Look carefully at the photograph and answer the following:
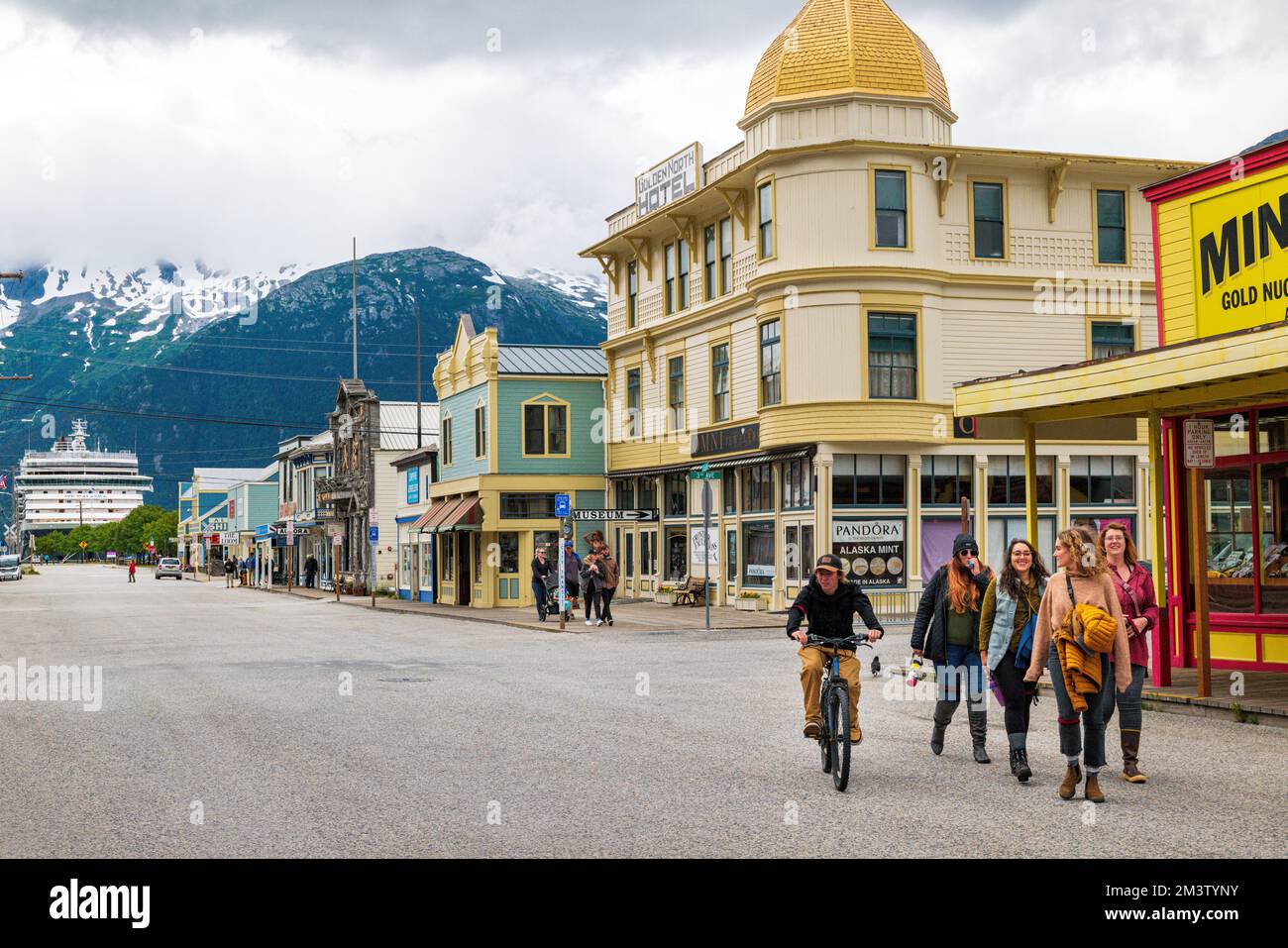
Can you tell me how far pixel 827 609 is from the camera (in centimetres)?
1098

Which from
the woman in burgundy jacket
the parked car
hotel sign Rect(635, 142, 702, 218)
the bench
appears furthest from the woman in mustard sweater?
the parked car

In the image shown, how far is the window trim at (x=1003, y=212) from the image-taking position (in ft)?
110

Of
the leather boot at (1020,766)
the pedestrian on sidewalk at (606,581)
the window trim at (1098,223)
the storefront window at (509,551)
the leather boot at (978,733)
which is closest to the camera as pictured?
the leather boot at (1020,766)

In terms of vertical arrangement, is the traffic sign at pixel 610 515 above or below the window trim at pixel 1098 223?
below

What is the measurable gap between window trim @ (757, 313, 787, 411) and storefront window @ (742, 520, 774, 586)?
2959mm

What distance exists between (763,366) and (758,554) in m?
4.57

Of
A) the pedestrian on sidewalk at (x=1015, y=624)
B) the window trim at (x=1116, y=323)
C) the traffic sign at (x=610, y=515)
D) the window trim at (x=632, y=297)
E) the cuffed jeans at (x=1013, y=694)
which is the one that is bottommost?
the cuffed jeans at (x=1013, y=694)

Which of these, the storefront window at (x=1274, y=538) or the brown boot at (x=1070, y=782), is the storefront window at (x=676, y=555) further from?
the brown boot at (x=1070, y=782)

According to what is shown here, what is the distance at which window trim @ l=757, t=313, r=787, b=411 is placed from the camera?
32.6m

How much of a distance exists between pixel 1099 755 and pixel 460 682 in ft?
32.2

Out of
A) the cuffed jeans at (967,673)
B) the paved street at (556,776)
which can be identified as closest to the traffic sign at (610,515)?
the paved street at (556,776)

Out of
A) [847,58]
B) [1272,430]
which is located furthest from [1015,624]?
[847,58]

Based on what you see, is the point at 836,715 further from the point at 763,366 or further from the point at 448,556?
the point at 448,556

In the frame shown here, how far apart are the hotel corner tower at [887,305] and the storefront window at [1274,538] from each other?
15.3 metres
